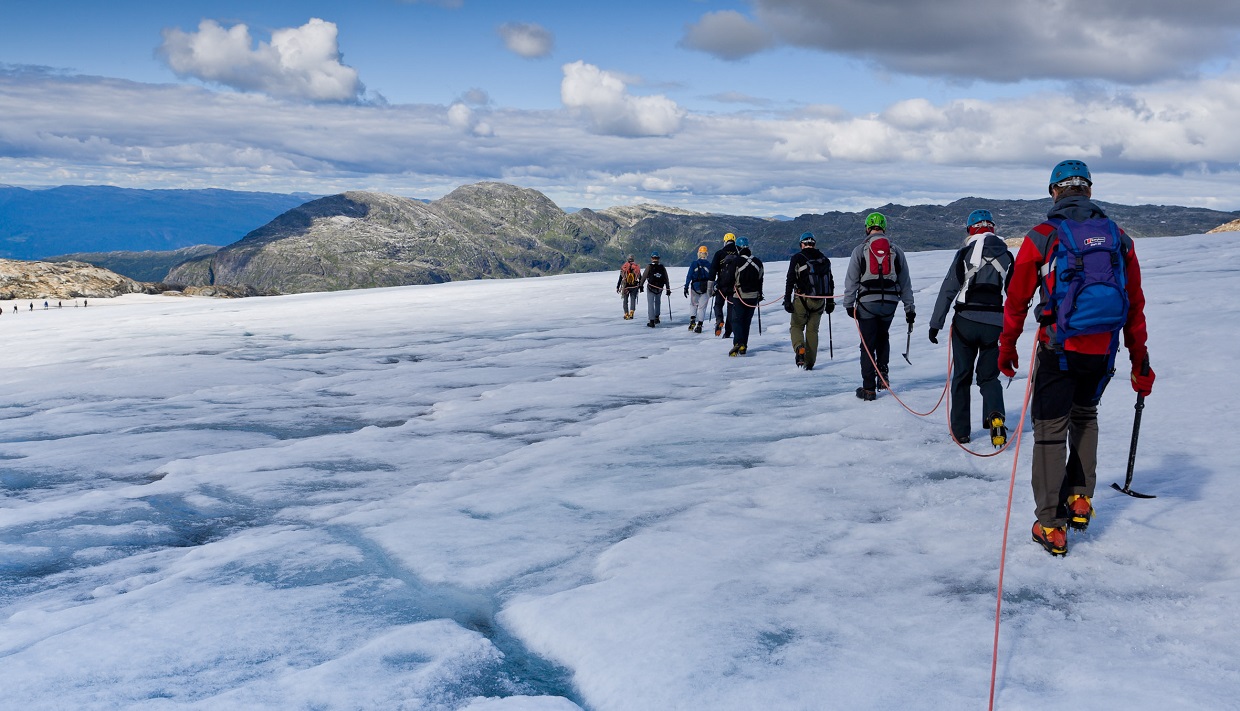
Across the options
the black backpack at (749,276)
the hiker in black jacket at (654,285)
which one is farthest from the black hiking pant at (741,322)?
the hiker in black jacket at (654,285)

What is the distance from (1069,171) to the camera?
18.8 ft

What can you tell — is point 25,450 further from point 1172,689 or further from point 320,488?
point 1172,689

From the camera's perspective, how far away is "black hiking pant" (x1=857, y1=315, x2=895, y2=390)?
11.2 meters

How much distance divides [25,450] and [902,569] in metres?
10.2

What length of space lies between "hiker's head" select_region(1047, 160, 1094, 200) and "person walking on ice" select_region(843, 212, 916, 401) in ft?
17.4

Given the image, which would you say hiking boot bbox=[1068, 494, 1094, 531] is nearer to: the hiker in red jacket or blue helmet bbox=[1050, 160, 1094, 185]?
the hiker in red jacket

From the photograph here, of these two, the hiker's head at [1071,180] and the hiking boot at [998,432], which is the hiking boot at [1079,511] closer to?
the hiker's head at [1071,180]

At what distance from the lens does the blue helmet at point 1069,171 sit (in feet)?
18.7

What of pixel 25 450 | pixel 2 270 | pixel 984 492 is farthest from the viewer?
pixel 2 270

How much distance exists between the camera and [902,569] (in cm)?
545

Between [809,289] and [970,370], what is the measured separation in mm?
4782

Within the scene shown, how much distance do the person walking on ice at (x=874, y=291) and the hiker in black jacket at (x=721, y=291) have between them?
5.93 metres

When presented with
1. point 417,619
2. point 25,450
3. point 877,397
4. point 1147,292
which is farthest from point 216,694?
point 1147,292

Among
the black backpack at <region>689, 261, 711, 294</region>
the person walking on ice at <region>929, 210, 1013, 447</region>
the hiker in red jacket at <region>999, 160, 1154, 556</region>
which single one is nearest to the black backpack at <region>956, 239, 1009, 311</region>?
the person walking on ice at <region>929, 210, 1013, 447</region>
